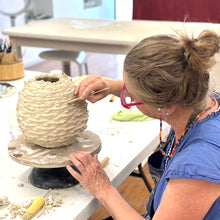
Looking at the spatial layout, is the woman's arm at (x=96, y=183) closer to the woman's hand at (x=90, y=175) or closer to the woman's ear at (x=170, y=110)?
the woman's hand at (x=90, y=175)

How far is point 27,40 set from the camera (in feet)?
9.46

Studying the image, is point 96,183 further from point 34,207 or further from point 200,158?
point 200,158

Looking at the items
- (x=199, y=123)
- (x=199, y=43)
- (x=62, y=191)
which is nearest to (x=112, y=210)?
(x=62, y=191)

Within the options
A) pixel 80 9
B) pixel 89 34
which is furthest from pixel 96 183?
pixel 80 9

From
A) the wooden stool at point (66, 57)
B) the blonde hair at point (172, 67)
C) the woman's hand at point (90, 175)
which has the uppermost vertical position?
the blonde hair at point (172, 67)

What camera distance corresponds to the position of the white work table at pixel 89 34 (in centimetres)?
A: 260

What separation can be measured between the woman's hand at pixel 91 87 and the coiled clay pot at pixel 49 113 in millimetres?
30

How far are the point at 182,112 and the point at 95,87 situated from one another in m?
0.36

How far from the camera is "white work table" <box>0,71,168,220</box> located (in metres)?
0.97

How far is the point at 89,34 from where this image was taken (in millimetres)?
2711

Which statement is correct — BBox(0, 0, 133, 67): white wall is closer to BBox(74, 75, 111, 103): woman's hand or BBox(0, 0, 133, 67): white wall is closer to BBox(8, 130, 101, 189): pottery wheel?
BBox(74, 75, 111, 103): woman's hand

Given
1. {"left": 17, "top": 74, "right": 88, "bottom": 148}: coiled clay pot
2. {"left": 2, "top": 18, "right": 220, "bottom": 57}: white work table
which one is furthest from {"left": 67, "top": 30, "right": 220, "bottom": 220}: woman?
{"left": 2, "top": 18, "right": 220, "bottom": 57}: white work table

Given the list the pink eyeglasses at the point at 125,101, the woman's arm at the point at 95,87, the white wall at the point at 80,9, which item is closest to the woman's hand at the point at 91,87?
the woman's arm at the point at 95,87

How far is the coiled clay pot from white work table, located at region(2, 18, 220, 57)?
4.86 feet
